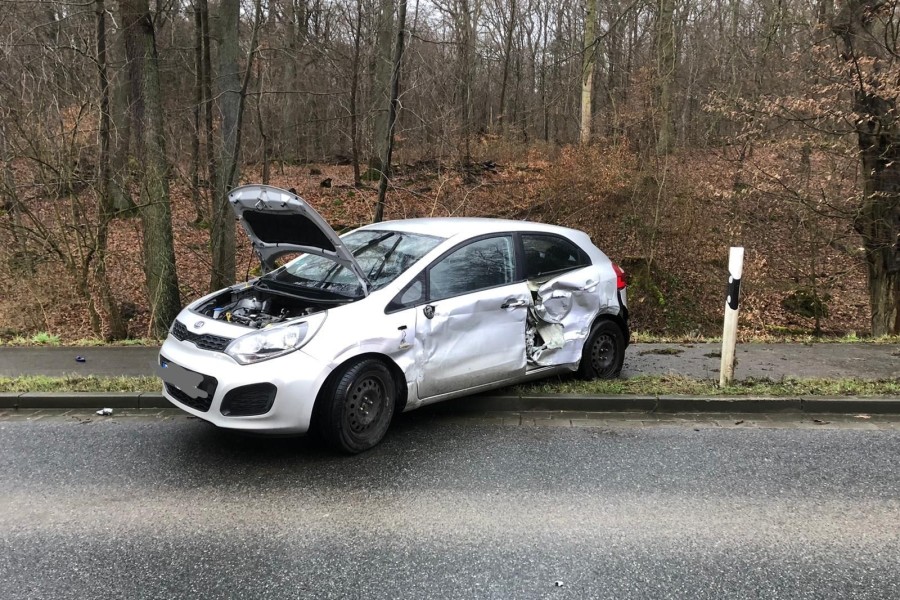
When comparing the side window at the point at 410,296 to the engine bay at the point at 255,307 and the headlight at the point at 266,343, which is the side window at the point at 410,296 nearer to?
the engine bay at the point at 255,307

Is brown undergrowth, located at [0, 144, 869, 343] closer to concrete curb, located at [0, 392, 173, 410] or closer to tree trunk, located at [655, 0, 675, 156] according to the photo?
tree trunk, located at [655, 0, 675, 156]

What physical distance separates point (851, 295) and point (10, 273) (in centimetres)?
1837

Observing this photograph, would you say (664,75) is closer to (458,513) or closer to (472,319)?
(472,319)

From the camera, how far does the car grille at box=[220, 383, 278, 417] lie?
430cm

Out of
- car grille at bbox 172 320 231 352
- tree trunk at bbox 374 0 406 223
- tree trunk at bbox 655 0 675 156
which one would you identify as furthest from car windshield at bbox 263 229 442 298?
tree trunk at bbox 655 0 675 156

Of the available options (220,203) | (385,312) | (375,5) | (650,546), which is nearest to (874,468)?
(650,546)

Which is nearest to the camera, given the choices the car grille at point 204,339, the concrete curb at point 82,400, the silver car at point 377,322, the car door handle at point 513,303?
the silver car at point 377,322

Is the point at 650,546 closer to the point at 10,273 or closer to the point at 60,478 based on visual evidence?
the point at 60,478

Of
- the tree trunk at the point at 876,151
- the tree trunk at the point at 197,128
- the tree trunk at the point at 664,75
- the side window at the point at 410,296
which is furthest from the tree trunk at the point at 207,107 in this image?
the tree trunk at the point at 664,75

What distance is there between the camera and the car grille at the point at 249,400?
430cm

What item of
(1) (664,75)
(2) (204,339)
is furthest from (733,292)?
(1) (664,75)

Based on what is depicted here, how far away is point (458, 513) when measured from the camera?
3.86m

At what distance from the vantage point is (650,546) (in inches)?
137

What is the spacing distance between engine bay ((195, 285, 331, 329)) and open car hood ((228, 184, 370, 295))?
0.40 meters
